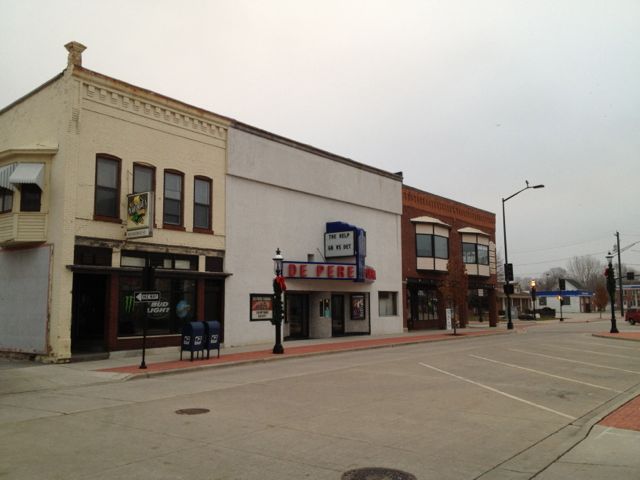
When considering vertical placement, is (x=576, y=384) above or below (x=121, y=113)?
below

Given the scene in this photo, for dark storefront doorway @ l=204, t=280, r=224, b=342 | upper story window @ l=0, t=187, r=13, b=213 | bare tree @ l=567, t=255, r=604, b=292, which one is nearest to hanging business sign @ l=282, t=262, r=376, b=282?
dark storefront doorway @ l=204, t=280, r=224, b=342

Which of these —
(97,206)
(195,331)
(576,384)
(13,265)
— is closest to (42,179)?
(97,206)

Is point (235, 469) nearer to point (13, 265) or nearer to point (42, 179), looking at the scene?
point (42, 179)

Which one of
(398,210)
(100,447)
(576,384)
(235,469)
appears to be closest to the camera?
(235,469)

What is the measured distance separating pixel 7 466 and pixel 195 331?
38.6 feet

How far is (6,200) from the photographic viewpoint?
67.1 ft

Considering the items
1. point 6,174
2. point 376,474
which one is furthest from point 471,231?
point 376,474

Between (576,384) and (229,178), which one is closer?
(576,384)

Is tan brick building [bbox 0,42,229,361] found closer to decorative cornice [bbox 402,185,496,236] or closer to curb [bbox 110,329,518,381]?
curb [bbox 110,329,518,381]

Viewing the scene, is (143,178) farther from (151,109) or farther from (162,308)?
(162,308)

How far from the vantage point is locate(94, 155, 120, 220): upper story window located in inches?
785

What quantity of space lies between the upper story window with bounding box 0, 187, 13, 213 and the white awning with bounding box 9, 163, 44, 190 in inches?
60.8

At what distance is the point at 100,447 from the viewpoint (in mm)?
7660

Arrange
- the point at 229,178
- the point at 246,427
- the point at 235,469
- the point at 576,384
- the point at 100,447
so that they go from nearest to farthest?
1. the point at 235,469
2. the point at 100,447
3. the point at 246,427
4. the point at 576,384
5. the point at 229,178
